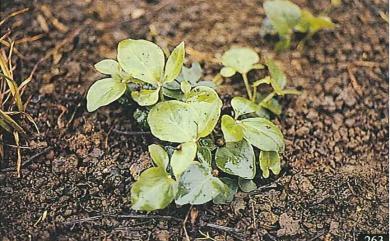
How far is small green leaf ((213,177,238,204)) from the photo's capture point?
129cm

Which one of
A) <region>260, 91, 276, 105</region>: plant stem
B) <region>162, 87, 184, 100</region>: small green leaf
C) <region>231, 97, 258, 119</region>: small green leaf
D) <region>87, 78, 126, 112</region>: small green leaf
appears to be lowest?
<region>260, 91, 276, 105</region>: plant stem

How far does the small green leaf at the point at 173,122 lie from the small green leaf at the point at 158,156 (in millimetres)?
25

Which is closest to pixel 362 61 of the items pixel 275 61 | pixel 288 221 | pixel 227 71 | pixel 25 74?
pixel 275 61

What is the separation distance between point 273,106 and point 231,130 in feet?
0.81

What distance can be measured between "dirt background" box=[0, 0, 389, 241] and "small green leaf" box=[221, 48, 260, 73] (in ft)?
0.17

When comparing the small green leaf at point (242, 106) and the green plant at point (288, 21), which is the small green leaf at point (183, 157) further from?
the green plant at point (288, 21)

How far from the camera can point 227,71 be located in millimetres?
1539

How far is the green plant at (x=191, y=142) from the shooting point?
1.23m

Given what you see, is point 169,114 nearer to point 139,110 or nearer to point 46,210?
point 139,110

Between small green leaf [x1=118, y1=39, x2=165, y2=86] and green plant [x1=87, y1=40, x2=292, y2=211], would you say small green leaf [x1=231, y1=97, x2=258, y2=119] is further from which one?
small green leaf [x1=118, y1=39, x2=165, y2=86]

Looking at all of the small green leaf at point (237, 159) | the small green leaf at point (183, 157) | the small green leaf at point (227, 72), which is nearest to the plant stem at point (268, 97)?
the small green leaf at point (227, 72)

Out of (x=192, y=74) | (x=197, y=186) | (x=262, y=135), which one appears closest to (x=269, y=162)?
(x=262, y=135)

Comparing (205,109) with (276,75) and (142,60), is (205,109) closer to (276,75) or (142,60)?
(142,60)

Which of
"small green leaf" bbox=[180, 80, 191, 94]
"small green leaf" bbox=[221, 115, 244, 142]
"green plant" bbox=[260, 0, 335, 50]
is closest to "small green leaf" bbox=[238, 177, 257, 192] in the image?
"small green leaf" bbox=[221, 115, 244, 142]
